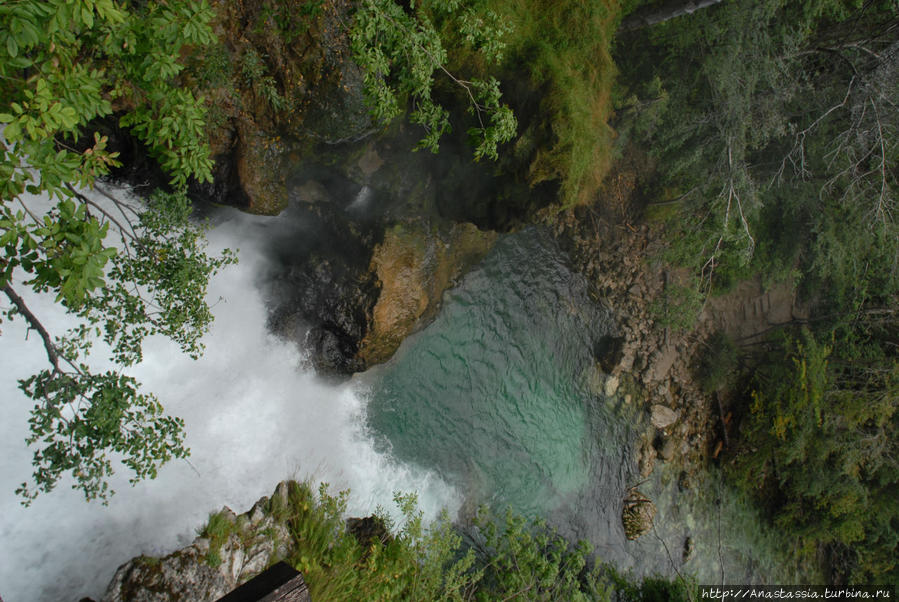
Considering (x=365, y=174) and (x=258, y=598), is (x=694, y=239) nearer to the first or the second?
(x=365, y=174)

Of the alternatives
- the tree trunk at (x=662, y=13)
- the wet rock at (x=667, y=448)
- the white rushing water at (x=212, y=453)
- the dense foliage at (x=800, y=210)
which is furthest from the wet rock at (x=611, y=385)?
the tree trunk at (x=662, y=13)

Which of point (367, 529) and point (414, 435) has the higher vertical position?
point (414, 435)

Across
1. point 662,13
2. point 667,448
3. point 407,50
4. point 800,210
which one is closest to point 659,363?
point 667,448

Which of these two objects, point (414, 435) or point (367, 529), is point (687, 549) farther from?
point (367, 529)

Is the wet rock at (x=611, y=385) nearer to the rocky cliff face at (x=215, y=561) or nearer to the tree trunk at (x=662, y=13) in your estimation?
the rocky cliff face at (x=215, y=561)

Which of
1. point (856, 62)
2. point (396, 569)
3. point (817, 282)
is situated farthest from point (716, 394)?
point (396, 569)

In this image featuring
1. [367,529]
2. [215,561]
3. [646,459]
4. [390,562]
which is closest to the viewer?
[215,561]

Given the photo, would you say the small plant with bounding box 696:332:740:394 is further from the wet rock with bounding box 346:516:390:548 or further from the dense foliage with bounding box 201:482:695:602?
the wet rock with bounding box 346:516:390:548
